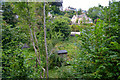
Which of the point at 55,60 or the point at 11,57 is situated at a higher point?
the point at 11,57

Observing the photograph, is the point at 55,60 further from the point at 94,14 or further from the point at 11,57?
the point at 94,14

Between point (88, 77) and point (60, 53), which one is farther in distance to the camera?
point (60, 53)

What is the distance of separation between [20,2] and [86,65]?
1.02 m

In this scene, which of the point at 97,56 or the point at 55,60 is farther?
the point at 55,60

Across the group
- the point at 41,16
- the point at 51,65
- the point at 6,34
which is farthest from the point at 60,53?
the point at 6,34

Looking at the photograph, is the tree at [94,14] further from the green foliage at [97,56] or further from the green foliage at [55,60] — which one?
the green foliage at [55,60]

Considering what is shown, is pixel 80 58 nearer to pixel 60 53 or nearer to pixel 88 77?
pixel 88 77

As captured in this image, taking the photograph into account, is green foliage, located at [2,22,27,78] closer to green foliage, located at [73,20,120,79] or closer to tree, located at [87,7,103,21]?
green foliage, located at [73,20,120,79]

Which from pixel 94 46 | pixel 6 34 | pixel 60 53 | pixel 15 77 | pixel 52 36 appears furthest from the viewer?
pixel 60 53

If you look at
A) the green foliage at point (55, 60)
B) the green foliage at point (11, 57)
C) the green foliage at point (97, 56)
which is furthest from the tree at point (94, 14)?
the green foliage at point (55, 60)

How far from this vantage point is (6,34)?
4.00 ft

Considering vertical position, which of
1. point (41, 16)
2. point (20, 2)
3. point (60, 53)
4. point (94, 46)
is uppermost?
point (20, 2)

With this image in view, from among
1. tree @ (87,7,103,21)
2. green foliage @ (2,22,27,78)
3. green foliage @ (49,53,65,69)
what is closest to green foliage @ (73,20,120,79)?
tree @ (87,7,103,21)

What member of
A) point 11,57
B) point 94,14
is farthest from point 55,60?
point 94,14
